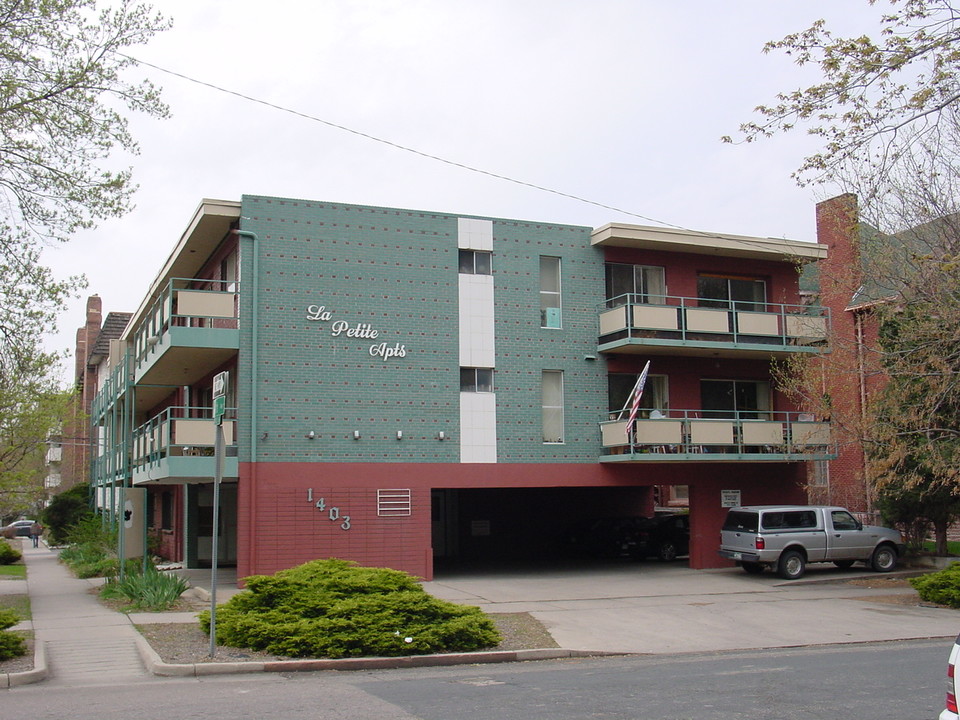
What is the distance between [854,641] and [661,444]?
10180mm

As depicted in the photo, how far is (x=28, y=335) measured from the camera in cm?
1905

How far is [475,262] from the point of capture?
25.4 meters

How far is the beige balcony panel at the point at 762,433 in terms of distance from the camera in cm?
2662

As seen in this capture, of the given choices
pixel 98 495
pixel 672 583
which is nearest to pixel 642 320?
pixel 672 583

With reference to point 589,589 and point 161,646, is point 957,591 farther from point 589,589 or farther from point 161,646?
point 161,646

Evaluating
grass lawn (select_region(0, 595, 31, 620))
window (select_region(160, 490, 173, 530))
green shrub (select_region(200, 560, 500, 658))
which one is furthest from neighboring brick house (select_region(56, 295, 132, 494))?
green shrub (select_region(200, 560, 500, 658))

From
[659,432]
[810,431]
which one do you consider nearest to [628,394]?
[659,432]

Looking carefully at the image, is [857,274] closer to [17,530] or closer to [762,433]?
[762,433]

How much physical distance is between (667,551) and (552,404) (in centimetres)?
706

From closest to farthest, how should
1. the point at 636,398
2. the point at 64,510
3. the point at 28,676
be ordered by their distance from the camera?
1. the point at 28,676
2. the point at 636,398
3. the point at 64,510

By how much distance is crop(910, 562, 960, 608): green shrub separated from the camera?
62.8ft

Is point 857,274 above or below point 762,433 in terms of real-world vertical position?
above

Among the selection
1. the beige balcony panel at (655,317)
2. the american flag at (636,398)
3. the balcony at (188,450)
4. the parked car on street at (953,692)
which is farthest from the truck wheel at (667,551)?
the parked car on street at (953,692)

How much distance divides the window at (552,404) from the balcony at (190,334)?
7933mm
